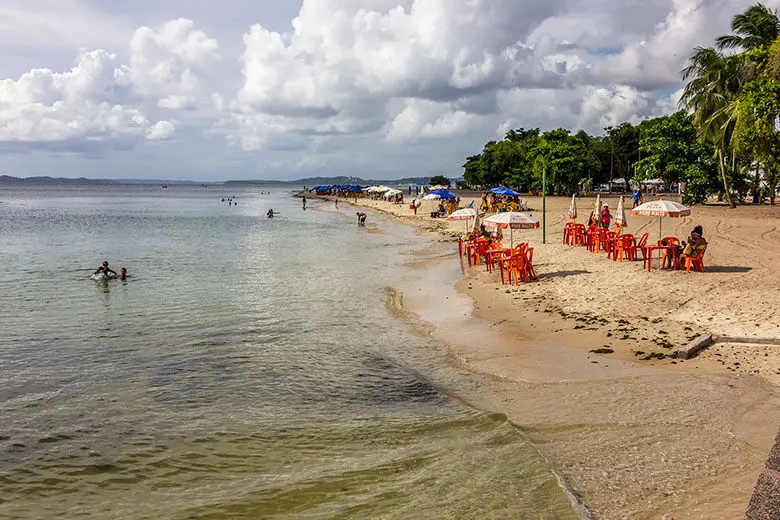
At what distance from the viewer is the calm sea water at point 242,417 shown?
5.71m

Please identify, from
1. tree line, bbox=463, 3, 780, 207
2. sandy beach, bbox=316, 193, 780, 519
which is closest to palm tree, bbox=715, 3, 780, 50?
tree line, bbox=463, 3, 780, 207

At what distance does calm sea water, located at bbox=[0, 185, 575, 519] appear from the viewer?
5711 mm

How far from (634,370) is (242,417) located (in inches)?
244

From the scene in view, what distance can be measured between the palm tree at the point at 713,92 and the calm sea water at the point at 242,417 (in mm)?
26862

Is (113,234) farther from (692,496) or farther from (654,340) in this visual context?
→ (692,496)

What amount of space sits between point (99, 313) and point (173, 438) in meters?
9.37

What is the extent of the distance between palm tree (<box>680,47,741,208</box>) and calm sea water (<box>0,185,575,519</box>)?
26.9 metres

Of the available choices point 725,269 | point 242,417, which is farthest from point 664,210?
point 242,417

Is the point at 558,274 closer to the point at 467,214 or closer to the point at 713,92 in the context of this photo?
the point at 467,214

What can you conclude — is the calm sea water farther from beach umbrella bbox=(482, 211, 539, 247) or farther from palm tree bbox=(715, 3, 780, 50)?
palm tree bbox=(715, 3, 780, 50)

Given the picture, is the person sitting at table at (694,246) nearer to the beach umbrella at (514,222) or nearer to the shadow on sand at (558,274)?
the shadow on sand at (558,274)

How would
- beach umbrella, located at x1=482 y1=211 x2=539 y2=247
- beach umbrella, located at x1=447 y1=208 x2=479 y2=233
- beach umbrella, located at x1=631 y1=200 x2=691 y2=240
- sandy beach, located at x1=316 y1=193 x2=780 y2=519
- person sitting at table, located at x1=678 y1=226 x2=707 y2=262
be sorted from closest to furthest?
sandy beach, located at x1=316 y1=193 x2=780 y2=519 → person sitting at table, located at x1=678 y1=226 x2=707 y2=262 → beach umbrella, located at x1=631 y1=200 x2=691 y2=240 → beach umbrella, located at x1=482 y1=211 x2=539 y2=247 → beach umbrella, located at x1=447 y1=208 x2=479 y2=233

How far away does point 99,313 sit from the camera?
14969mm

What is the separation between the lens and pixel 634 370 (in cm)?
870
